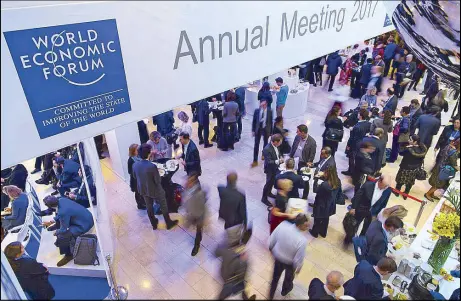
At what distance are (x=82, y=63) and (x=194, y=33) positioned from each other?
560 millimetres

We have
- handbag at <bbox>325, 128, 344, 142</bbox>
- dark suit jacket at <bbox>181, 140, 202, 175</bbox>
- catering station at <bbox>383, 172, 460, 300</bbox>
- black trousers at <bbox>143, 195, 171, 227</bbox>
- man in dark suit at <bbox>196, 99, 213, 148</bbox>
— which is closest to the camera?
catering station at <bbox>383, 172, 460, 300</bbox>

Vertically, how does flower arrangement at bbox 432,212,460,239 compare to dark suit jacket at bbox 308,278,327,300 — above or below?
below

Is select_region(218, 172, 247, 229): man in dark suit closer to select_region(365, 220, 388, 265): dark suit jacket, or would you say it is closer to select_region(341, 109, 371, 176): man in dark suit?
select_region(365, 220, 388, 265): dark suit jacket

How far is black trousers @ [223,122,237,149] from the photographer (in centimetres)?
738

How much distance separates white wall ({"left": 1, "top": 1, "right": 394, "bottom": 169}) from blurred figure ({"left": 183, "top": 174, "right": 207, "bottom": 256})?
2543 mm

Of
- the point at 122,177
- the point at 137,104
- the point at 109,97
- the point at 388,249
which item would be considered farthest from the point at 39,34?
the point at 122,177

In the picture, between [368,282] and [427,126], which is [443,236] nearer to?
[368,282]

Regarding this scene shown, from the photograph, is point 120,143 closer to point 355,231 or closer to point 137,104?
point 355,231

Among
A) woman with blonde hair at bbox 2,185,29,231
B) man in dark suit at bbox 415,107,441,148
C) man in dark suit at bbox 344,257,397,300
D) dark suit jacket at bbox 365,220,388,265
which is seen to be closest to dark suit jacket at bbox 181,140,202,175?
woman with blonde hair at bbox 2,185,29,231

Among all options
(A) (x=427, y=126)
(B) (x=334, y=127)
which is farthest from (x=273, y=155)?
(A) (x=427, y=126)

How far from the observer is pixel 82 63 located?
1574 mm

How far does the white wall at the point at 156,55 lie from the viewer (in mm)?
1409

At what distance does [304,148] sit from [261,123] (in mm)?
1397

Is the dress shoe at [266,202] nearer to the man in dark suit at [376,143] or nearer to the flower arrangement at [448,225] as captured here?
the man in dark suit at [376,143]
